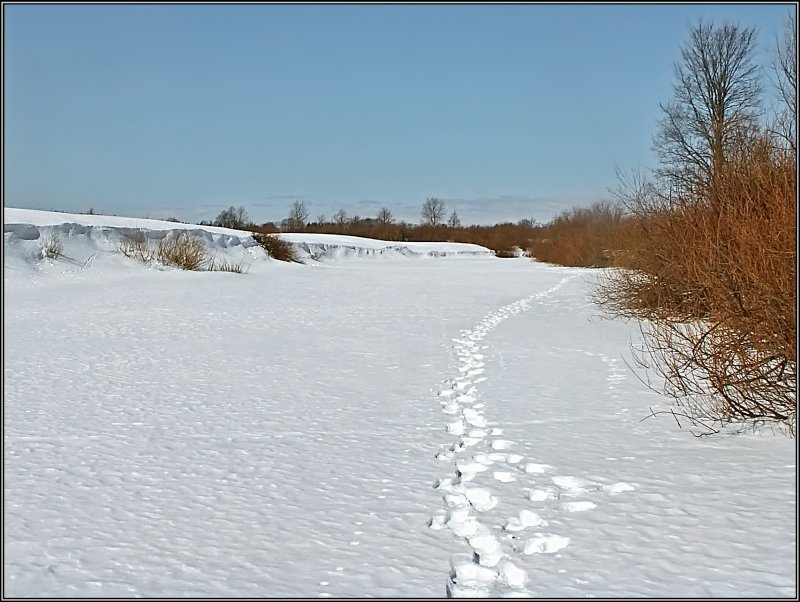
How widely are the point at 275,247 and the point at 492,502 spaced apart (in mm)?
31201

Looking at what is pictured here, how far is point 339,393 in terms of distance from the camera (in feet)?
22.5

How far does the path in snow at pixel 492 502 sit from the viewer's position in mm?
2947

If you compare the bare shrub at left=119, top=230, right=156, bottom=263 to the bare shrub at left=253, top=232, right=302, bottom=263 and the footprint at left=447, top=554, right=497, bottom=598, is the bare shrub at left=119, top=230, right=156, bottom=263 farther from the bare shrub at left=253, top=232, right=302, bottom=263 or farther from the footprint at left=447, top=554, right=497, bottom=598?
the footprint at left=447, top=554, right=497, bottom=598

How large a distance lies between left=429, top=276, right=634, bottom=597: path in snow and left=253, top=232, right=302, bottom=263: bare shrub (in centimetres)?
2860

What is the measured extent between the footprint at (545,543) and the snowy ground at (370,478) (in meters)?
0.01

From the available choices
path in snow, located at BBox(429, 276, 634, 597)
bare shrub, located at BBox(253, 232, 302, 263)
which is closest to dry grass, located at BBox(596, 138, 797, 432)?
path in snow, located at BBox(429, 276, 634, 597)

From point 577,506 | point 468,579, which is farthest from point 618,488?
point 468,579

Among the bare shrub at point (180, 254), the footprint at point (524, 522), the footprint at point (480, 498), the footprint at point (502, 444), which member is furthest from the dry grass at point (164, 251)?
the footprint at point (524, 522)

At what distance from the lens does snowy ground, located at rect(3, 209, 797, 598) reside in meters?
2.97

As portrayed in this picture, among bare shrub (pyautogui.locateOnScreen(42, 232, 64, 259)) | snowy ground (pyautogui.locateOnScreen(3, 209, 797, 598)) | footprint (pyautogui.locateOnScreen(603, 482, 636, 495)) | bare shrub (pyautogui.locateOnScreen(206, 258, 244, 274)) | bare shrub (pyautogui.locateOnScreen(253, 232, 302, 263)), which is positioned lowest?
snowy ground (pyautogui.locateOnScreen(3, 209, 797, 598))

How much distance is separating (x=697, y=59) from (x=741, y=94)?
168cm

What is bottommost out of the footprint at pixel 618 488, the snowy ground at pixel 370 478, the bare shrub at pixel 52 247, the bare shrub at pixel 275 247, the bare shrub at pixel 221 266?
the snowy ground at pixel 370 478

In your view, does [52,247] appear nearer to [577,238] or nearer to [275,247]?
[275,247]

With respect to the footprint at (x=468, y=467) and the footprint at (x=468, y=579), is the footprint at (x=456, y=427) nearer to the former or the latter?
the footprint at (x=468, y=467)
